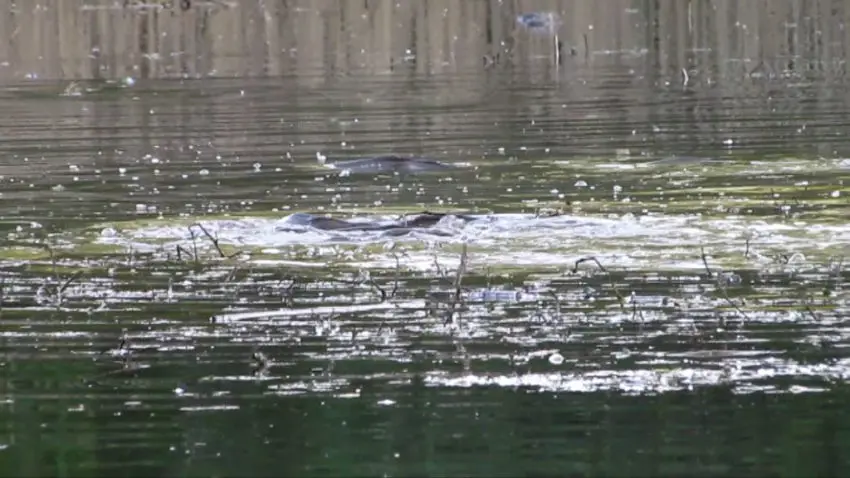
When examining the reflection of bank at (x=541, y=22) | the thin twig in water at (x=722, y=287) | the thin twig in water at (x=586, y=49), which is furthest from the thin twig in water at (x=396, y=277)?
the reflection of bank at (x=541, y=22)

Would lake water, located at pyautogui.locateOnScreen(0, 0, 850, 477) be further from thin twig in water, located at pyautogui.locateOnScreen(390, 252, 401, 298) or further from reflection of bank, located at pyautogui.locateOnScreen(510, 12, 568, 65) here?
reflection of bank, located at pyautogui.locateOnScreen(510, 12, 568, 65)

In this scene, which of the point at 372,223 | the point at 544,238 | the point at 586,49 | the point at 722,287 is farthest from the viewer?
the point at 586,49

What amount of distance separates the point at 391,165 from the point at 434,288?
7528 millimetres

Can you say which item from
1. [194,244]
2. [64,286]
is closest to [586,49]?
[194,244]

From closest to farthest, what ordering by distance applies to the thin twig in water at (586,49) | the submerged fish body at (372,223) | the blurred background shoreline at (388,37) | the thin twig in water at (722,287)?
the thin twig in water at (722,287) < the submerged fish body at (372,223) < the blurred background shoreline at (388,37) < the thin twig in water at (586,49)

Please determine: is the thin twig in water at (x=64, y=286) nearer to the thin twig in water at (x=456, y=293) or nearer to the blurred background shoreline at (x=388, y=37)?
the thin twig in water at (x=456, y=293)

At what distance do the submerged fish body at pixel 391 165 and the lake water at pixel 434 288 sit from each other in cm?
22

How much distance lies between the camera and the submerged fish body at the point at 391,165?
62.5 feet

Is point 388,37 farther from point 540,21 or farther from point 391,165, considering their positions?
point 391,165

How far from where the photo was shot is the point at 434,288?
38.5ft

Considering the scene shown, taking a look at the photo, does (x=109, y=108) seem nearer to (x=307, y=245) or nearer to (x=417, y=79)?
(x=417, y=79)

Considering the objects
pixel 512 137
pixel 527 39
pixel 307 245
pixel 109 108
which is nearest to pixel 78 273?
pixel 307 245

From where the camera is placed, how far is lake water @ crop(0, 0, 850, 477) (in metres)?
8.10

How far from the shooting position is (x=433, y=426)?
8.30 meters
